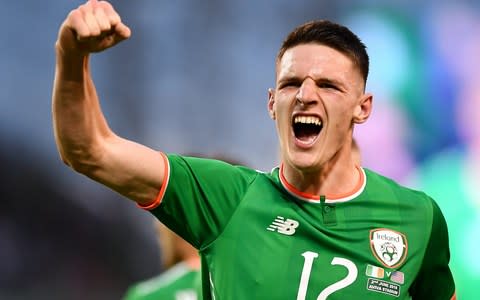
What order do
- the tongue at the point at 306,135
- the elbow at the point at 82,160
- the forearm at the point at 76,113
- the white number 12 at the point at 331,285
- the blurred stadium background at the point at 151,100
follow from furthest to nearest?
1. the blurred stadium background at the point at 151,100
2. the tongue at the point at 306,135
3. the white number 12 at the point at 331,285
4. the elbow at the point at 82,160
5. the forearm at the point at 76,113

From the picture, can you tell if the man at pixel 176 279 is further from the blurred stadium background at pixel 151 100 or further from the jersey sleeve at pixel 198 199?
the blurred stadium background at pixel 151 100

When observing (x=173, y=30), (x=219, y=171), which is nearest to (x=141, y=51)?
(x=173, y=30)

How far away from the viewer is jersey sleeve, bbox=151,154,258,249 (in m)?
2.75

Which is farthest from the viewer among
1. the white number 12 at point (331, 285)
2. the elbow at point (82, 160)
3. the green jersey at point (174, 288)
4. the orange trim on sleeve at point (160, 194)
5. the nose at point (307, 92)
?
the green jersey at point (174, 288)

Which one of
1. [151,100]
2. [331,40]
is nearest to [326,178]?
[331,40]

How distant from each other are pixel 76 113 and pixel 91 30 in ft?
0.94

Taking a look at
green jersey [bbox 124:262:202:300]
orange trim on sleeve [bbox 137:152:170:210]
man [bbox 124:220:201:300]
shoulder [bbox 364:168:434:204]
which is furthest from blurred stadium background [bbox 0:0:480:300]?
orange trim on sleeve [bbox 137:152:170:210]

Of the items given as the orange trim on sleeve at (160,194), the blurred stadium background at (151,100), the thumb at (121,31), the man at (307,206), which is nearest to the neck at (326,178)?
the man at (307,206)

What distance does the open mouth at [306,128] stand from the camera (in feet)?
9.65

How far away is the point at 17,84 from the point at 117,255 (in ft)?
4.76

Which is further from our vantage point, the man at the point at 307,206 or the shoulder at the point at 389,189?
the shoulder at the point at 389,189

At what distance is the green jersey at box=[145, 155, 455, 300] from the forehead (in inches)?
15.6

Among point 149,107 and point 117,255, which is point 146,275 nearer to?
point 117,255

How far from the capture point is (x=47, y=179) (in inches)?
251
